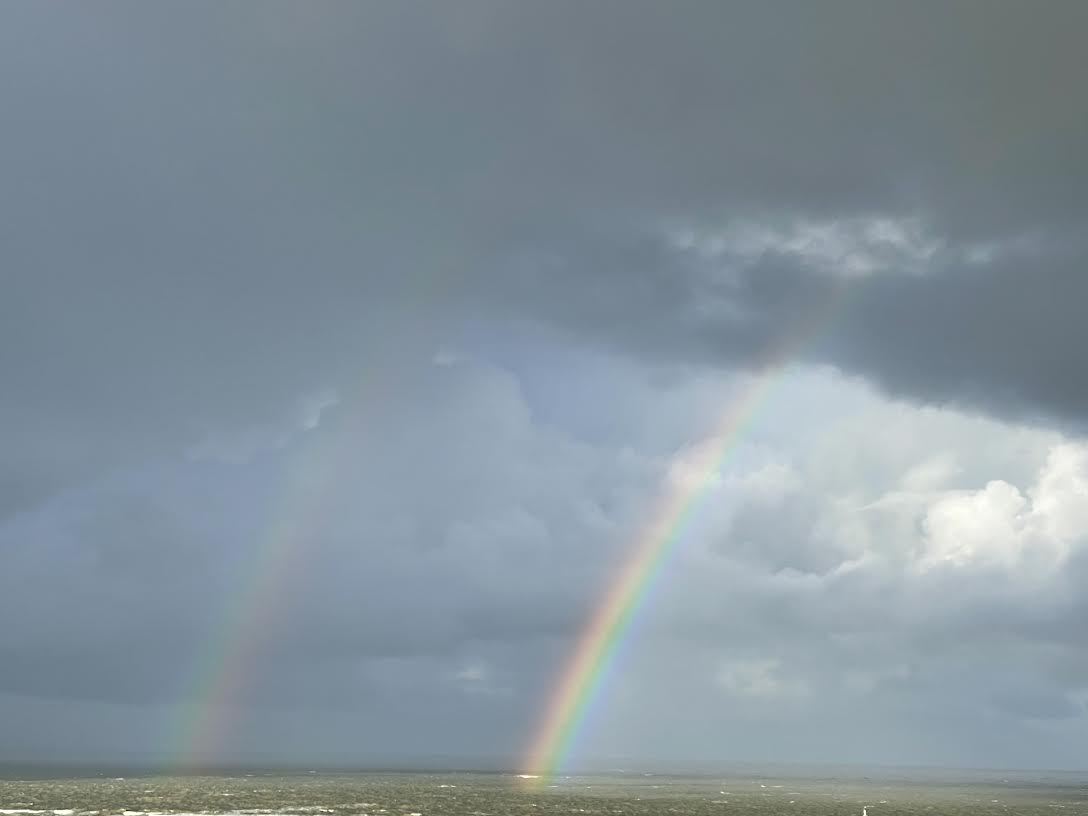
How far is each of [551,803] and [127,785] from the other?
6769 centimetres

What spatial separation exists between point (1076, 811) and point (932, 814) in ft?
111

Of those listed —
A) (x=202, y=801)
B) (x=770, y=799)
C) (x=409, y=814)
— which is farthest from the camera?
(x=770, y=799)

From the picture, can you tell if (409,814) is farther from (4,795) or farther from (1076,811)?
(1076,811)

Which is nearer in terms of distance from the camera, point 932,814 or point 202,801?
point 202,801

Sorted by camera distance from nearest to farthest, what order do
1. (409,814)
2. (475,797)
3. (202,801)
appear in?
1. (409,814)
2. (202,801)
3. (475,797)

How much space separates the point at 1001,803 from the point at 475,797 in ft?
297

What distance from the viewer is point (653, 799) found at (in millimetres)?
148500

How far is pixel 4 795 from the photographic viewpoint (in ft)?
407

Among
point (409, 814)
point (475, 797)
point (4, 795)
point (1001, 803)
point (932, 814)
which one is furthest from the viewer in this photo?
point (1001, 803)

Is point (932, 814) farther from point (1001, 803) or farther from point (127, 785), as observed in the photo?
point (127, 785)

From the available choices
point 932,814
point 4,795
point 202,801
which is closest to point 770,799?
point 932,814

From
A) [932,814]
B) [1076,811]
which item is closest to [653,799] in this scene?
[932,814]

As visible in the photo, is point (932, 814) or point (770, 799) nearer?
point (932, 814)

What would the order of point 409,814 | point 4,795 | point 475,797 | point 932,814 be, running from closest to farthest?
point 409,814 → point 4,795 → point 932,814 → point 475,797
